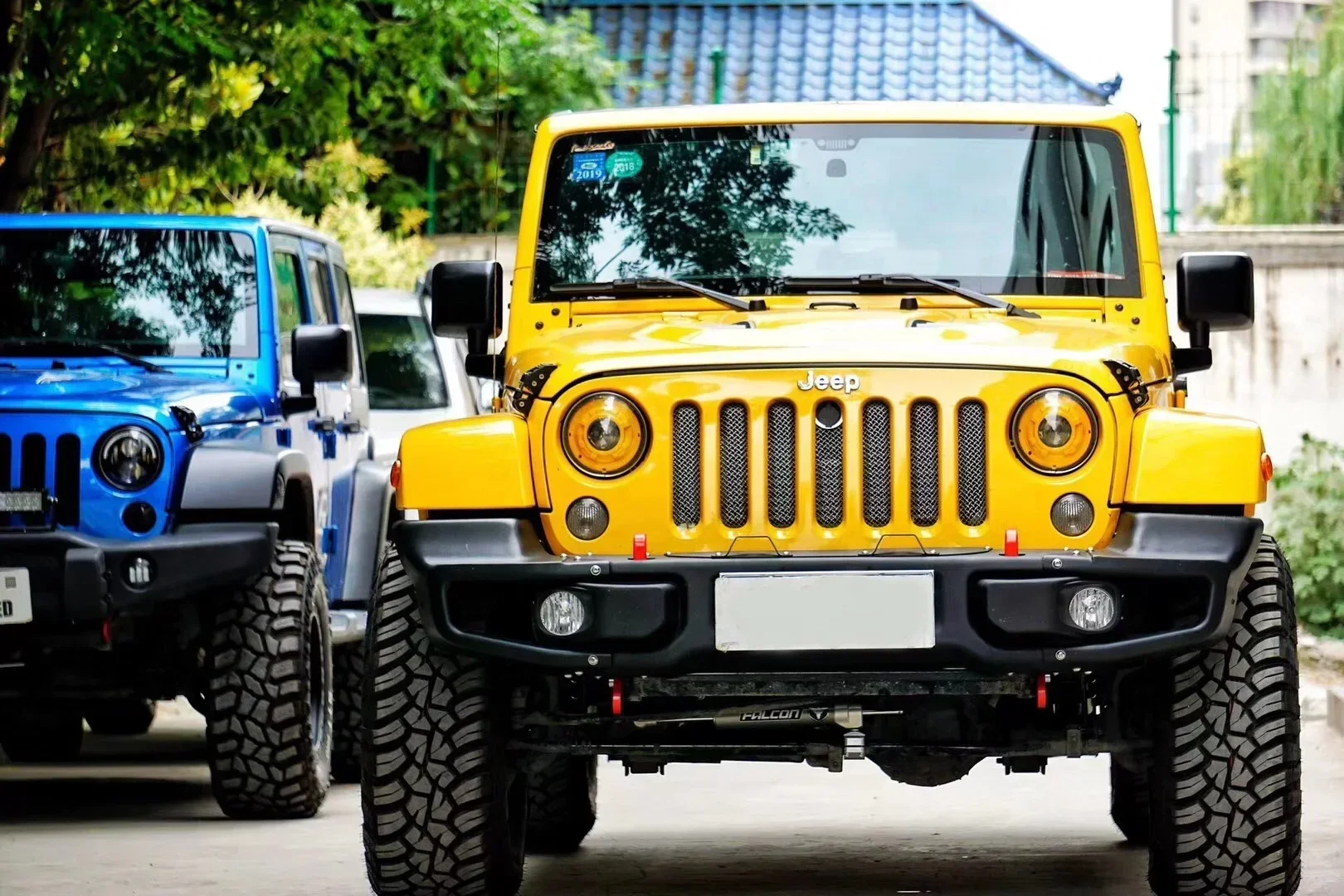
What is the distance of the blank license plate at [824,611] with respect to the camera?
234 inches

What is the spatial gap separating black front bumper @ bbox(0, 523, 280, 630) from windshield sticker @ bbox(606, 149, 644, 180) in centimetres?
201

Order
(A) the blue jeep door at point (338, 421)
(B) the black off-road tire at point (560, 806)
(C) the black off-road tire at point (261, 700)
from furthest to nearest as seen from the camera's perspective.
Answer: (A) the blue jeep door at point (338, 421), (C) the black off-road tire at point (261, 700), (B) the black off-road tire at point (560, 806)

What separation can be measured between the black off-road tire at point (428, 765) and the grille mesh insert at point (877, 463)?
0.99 meters

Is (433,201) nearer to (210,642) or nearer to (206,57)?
(206,57)

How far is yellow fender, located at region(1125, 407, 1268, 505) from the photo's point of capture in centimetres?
607

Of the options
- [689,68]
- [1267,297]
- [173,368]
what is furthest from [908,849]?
[689,68]

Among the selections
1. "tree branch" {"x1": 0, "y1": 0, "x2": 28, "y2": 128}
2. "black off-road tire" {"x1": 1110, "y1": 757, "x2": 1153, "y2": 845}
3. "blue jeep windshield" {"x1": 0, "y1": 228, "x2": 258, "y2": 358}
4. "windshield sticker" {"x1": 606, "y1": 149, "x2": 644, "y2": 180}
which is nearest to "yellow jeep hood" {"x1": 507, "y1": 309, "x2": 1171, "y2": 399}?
"windshield sticker" {"x1": 606, "y1": 149, "x2": 644, "y2": 180}

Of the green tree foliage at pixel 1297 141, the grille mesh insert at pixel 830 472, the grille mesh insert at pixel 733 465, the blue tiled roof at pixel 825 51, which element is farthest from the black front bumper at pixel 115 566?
the blue tiled roof at pixel 825 51

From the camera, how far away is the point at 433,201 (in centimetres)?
2242

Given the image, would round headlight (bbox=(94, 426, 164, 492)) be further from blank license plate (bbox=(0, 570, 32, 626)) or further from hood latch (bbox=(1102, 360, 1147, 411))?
hood latch (bbox=(1102, 360, 1147, 411))

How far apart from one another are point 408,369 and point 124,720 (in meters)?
2.37

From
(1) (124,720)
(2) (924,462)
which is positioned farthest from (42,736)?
(2) (924,462)

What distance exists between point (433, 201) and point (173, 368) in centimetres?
1293

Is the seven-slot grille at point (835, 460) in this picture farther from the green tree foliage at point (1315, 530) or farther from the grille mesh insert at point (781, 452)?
the green tree foliage at point (1315, 530)
